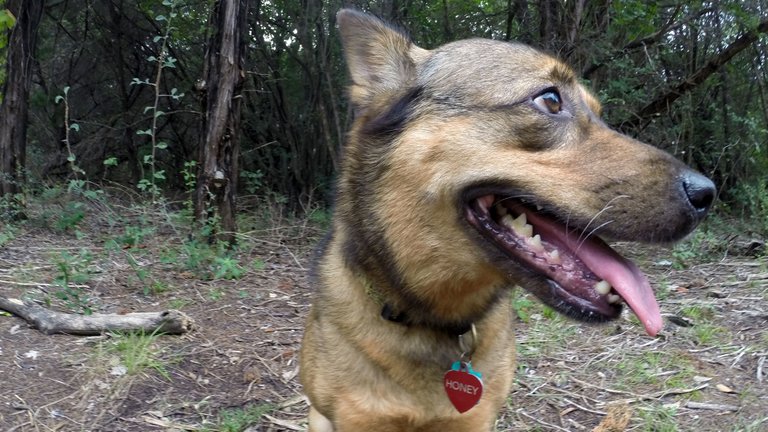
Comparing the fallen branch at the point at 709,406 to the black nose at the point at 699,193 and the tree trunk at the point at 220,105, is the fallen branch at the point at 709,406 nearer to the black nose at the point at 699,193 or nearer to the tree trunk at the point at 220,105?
the black nose at the point at 699,193

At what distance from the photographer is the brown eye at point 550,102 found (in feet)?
8.05

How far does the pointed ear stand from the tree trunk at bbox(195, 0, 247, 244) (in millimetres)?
3558

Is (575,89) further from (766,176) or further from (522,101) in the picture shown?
(766,176)

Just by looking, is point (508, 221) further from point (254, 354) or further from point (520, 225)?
point (254, 354)

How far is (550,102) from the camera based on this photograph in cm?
249

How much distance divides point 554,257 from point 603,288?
0.20 m

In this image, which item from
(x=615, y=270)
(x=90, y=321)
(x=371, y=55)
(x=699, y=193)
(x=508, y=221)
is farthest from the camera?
(x=90, y=321)

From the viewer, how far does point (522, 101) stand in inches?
96.2

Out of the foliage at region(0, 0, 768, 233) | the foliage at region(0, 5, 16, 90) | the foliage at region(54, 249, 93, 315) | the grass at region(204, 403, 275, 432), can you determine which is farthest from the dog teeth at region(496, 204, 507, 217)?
the foliage at region(0, 0, 768, 233)

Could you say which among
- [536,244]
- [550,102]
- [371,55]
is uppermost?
[371,55]

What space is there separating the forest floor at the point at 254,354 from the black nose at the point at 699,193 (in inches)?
66.1

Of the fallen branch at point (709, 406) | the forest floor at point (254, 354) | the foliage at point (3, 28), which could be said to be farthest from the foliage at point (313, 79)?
the fallen branch at point (709, 406)

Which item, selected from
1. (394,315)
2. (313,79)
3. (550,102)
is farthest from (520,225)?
(313,79)

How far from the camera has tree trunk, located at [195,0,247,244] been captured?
621cm
